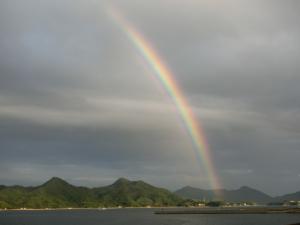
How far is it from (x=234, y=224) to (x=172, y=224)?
2920 cm

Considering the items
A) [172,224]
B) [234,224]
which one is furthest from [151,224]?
[234,224]

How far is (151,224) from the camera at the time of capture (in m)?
197

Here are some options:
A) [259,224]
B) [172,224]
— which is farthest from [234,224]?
[172,224]

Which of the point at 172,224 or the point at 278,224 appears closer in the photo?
the point at 278,224

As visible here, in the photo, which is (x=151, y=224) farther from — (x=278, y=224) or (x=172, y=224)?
(x=278, y=224)

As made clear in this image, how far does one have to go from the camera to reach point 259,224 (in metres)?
179

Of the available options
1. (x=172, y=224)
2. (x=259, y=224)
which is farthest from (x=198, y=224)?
(x=259, y=224)

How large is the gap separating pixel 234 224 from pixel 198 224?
1875cm

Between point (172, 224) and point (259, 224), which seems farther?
point (172, 224)

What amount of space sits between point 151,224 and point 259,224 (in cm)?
4601

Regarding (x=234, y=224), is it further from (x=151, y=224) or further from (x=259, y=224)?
(x=151, y=224)

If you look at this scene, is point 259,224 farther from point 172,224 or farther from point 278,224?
point 172,224

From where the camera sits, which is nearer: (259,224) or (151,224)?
(259,224)

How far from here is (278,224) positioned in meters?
176
